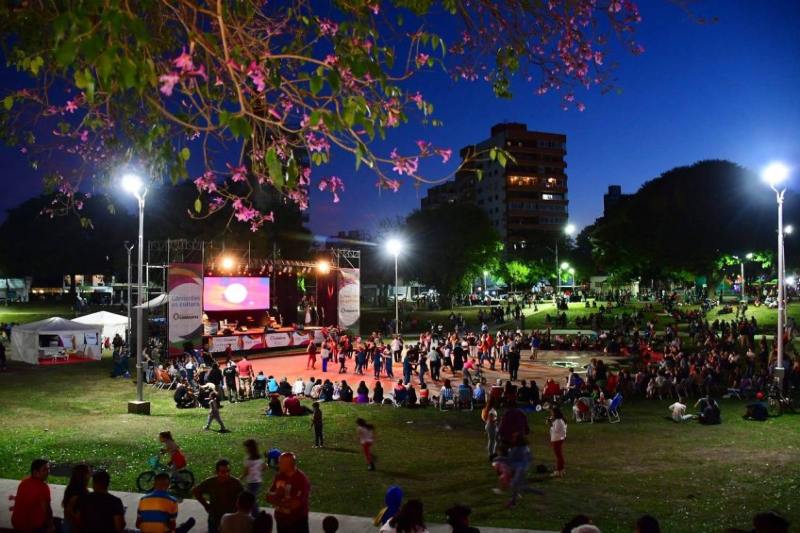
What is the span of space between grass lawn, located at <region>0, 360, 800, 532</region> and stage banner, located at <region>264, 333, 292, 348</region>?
50.2ft

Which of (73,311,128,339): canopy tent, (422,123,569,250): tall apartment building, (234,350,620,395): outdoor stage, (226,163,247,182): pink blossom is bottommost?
(234,350,620,395): outdoor stage

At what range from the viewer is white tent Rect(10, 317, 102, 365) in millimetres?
30406

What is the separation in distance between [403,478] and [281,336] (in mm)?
26251

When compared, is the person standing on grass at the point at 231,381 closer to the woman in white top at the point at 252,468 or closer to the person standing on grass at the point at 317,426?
the person standing on grass at the point at 317,426

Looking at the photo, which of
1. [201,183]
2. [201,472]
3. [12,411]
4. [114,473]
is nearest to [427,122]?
[201,183]

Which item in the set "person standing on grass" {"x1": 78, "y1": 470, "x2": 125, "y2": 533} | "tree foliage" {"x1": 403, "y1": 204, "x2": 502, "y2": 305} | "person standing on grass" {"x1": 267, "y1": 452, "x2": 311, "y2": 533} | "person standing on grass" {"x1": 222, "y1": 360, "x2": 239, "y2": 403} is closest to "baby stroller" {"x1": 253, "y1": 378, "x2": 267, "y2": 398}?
"person standing on grass" {"x1": 222, "y1": 360, "x2": 239, "y2": 403}

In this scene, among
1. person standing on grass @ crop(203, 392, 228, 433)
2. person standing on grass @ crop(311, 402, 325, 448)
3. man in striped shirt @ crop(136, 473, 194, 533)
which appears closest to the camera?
man in striped shirt @ crop(136, 473, 194, 533)

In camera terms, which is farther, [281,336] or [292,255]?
[292,255]

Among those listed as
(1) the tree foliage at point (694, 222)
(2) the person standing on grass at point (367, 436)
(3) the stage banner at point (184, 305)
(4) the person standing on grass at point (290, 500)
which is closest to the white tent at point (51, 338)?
(3) the stage banner at point (184, 305)

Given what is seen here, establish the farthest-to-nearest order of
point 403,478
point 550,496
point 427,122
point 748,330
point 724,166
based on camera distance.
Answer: point 724,166, point 748,330, point 403,478, point 550,496, point 427,122

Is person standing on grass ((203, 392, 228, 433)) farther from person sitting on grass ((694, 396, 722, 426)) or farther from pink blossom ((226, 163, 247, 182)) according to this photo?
person sitting on grass ((694, 396, 722, 426))

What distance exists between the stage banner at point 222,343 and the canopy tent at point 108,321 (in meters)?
5.93

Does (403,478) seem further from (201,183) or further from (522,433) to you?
(201,183)

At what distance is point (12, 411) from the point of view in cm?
1864
